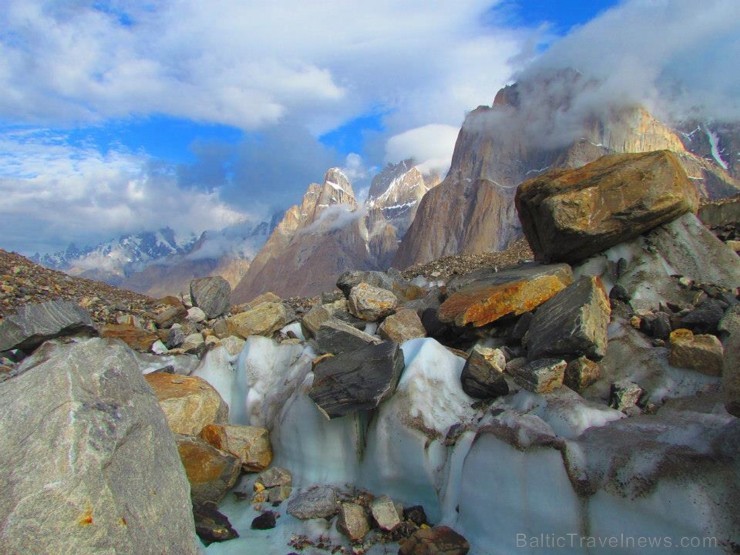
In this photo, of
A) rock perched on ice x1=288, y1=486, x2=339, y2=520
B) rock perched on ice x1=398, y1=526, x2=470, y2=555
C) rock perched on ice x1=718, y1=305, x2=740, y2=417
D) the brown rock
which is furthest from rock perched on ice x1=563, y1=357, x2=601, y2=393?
the brown rock

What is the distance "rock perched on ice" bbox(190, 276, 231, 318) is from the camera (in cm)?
1647

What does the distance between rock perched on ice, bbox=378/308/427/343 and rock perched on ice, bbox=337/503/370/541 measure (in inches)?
142

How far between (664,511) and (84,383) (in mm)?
5867

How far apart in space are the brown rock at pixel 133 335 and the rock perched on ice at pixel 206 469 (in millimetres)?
5959

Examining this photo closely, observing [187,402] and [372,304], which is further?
[372,304]

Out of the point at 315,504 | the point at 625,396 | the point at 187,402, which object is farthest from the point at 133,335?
the point at 625,396

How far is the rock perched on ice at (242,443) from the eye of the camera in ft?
28.6

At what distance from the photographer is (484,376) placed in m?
7.63

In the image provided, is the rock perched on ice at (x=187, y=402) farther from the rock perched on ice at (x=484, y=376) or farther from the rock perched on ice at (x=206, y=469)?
the rock perched on ice at (x=484, y=376)

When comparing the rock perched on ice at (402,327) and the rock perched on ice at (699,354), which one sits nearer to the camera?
the rock perched on ice at (699,354)

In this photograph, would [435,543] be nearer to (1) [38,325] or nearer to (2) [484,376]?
(2) [484,376]

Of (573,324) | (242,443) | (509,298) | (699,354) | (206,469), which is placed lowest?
(206,469)

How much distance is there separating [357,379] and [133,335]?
8.45 meters

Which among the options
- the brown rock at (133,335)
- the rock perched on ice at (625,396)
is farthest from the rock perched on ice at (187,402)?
the rock perched on ice at (625,396)
